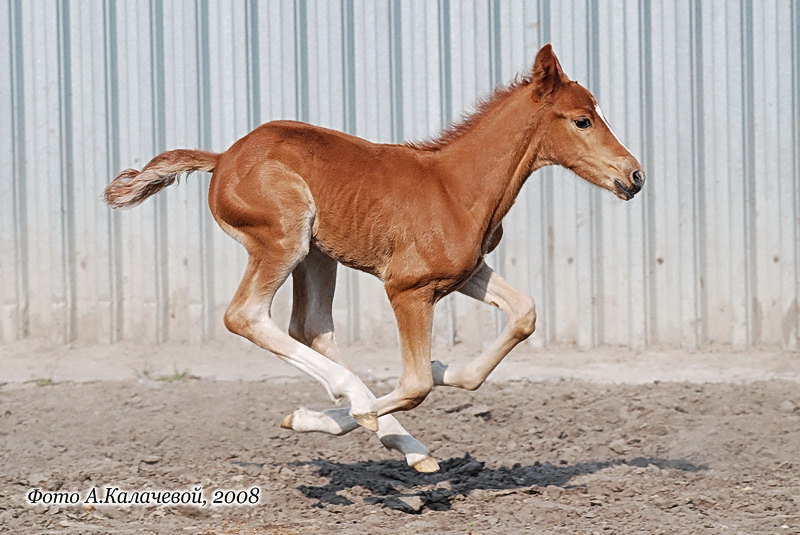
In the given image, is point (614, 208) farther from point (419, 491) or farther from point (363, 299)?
point (419, 491)

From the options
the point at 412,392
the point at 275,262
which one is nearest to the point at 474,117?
the point at 275,262

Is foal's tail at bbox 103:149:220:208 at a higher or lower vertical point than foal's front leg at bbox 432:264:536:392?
higher

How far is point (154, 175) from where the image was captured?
4.93 meters

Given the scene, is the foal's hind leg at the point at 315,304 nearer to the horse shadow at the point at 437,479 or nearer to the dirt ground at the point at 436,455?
the horse shadow at the point at 437,479

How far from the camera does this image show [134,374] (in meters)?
8.08

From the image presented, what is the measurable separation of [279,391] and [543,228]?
8.13 ft

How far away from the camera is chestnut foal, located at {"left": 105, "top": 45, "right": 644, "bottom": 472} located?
Result: 185 inches

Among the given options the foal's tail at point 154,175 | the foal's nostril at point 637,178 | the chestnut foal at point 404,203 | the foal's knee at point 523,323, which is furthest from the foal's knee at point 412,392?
the foal's tail at point 154,175

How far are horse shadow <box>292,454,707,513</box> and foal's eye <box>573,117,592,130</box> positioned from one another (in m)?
1.72

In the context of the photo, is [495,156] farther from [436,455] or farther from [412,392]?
[436,455]

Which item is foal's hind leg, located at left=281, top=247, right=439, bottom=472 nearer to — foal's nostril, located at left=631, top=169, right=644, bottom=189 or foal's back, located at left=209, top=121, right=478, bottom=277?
foal's back, located at left=209, top=121, right=478, bottom=277

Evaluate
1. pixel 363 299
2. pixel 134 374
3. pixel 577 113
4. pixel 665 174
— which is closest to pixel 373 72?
pixel 363 299

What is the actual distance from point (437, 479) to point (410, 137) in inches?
146

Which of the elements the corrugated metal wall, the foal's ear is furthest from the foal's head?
the corrugated metal wall
